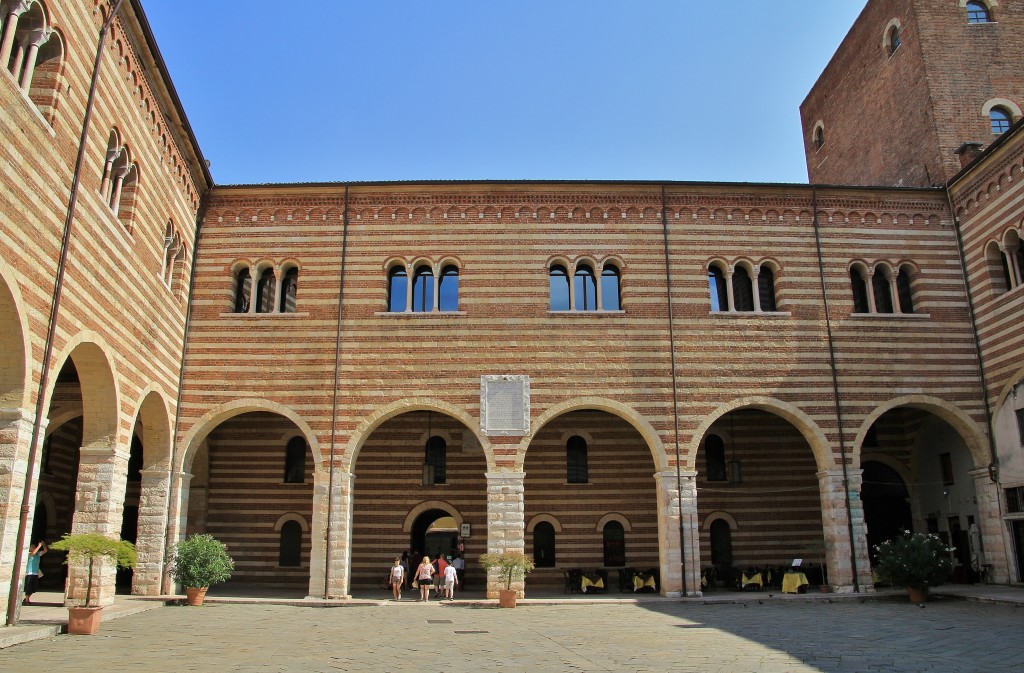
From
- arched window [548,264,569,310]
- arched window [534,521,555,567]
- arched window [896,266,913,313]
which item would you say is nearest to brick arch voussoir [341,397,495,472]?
arched window [548,264,569,310]

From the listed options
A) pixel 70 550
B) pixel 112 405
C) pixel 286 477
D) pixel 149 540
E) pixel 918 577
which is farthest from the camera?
pixel 286 477

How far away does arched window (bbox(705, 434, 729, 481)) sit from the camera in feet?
70.6

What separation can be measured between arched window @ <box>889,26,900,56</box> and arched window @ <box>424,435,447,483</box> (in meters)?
18.1

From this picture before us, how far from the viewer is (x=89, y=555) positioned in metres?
12.5

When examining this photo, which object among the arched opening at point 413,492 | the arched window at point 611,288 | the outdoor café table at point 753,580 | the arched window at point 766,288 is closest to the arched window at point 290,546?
the arched opening at point 413,492

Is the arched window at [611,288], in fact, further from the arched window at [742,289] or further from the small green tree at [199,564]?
the small green tree at [199,564]

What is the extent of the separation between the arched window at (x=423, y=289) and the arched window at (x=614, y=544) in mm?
7526

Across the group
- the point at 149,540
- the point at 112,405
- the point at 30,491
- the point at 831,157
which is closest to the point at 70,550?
the point at 30,491

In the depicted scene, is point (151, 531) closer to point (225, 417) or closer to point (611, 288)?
point (225, 417)

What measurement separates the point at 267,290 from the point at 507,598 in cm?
990

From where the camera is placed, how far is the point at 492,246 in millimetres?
19609

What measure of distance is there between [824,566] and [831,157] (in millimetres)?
15324

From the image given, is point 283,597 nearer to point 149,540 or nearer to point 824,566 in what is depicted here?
point 149,540

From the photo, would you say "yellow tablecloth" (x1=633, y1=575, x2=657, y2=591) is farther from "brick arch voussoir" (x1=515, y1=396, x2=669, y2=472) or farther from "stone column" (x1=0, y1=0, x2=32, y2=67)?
"stone column" (x1=0, y1=0, x2=32, y2=67)
